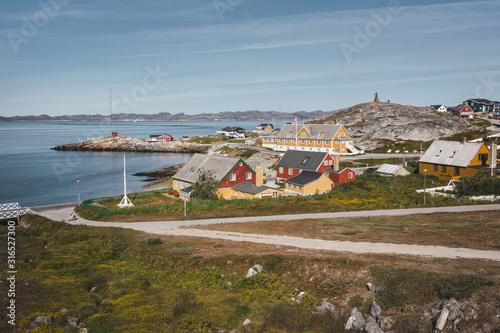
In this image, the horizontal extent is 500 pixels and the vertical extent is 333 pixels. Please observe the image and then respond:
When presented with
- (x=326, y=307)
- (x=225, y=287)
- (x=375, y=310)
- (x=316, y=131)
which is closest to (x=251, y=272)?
(x=225, y=287)

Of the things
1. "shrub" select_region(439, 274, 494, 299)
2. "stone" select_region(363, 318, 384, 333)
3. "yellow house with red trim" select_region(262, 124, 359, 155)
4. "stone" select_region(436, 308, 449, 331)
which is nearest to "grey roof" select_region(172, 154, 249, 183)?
"stone" select_region(363, 318, 384, 333)

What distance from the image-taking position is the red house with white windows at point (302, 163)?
56.5 m

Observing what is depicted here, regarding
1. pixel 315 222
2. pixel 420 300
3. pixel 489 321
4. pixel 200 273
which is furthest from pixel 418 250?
pixel 200 273

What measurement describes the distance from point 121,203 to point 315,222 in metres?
25.6

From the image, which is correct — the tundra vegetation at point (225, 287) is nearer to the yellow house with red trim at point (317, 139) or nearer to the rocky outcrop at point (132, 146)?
the yellow house with red trim at point (317, 139)

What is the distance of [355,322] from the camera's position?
1619 cm

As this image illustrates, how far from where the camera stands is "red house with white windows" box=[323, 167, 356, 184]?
5456cm

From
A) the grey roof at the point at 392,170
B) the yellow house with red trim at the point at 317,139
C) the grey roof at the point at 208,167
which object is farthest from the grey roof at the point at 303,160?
the yellow house with red trim at the point at 317,139

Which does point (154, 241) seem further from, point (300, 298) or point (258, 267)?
point (300, 298)

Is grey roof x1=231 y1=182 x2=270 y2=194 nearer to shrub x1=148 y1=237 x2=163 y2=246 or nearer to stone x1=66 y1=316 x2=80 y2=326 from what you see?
shrub x1=148 y1=237 x2=163 y2=246

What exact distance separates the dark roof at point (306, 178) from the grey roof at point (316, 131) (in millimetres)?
34534

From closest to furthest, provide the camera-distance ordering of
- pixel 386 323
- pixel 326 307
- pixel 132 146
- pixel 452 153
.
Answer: pixel 386 323, pixel 326 307, pixel 452 153, pixel 132 146

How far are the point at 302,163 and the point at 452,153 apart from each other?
74.3 feet

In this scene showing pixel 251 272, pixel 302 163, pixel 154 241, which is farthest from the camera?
pixel 302 163
